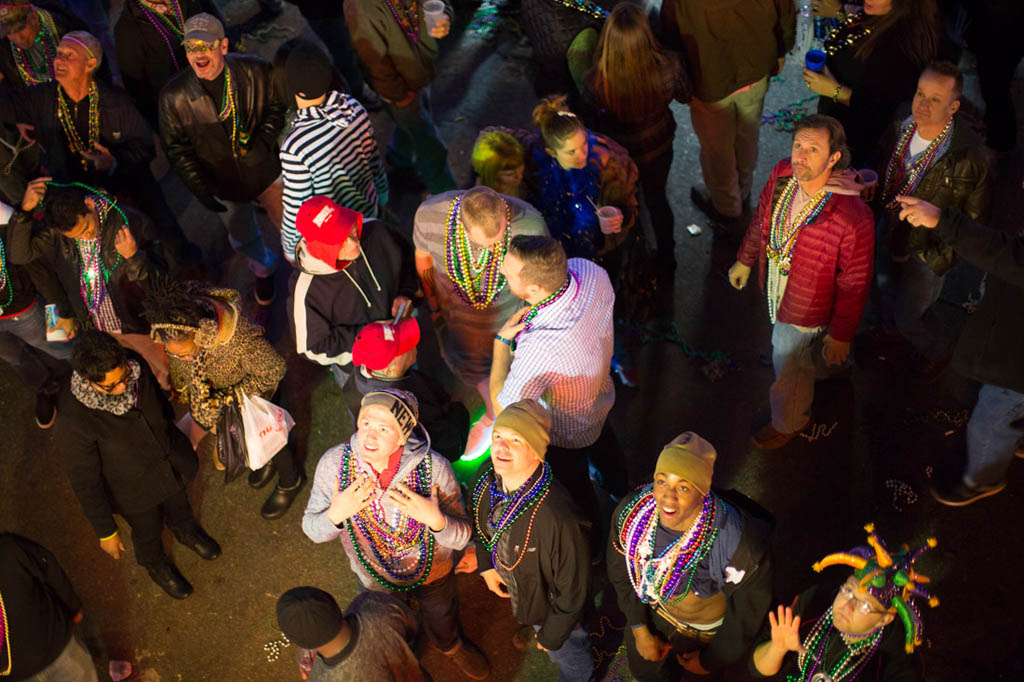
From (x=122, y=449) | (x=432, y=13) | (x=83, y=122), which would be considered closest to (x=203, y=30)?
(x=83, y=122)

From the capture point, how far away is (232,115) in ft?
17.8

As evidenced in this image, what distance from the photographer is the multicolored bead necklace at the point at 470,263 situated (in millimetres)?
4414

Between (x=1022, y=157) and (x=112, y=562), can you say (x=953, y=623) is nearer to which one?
(x=1022, y=157)

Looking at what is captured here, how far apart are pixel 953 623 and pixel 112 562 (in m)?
4.70

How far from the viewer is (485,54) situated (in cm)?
812

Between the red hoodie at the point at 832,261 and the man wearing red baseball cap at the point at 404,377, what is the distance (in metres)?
1.81

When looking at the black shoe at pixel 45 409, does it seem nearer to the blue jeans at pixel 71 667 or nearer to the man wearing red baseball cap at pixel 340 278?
the blue jeans at pixel 71 667

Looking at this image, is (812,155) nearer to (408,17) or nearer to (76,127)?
(408,17)

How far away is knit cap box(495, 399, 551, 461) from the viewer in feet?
11.3

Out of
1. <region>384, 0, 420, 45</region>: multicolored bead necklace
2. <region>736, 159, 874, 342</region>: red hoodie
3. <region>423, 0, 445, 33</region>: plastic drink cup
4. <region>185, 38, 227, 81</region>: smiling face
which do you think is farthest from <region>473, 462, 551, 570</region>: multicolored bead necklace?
<region>423, 0, 445, 33</region>: plastic drink cup

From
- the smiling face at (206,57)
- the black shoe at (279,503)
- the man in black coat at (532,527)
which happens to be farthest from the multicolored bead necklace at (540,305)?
the smiling face at (206,57)

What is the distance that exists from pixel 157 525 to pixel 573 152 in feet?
9.85

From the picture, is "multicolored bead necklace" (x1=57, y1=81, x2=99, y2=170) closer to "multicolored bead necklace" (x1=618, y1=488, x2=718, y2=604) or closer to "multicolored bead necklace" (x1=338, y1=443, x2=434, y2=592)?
"multicolored bead necklace" (x1=338, y1=443, x2=434, y2=592)

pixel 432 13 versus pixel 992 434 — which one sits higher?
pixel 432 13
